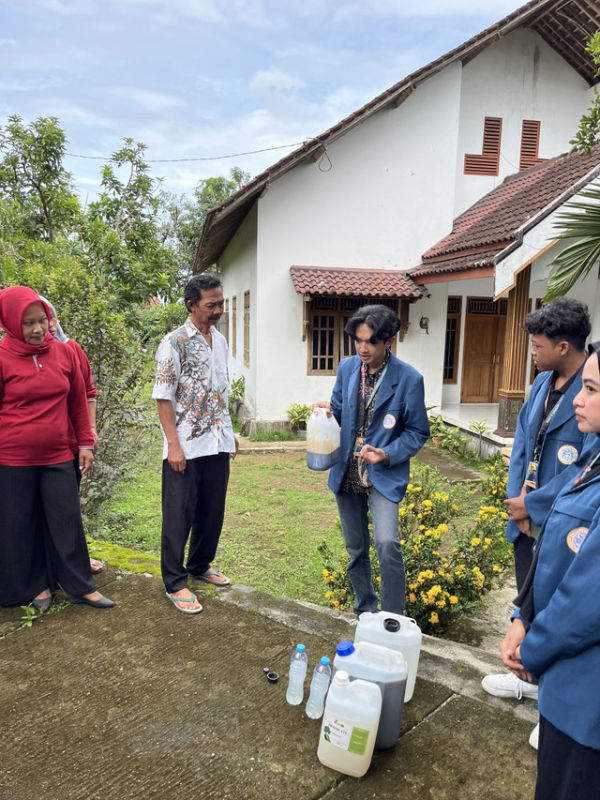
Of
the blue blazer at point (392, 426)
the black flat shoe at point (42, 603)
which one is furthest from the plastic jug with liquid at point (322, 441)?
the black flat shoe at point (42, 603)

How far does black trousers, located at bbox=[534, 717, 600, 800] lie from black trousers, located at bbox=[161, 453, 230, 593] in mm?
2033

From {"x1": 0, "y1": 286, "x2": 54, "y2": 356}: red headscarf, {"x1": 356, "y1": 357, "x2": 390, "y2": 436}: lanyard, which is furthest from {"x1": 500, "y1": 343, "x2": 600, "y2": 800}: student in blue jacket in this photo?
{"x1": 0, "y1": 286, "x2": 54, "y2": 356}: red headscarf

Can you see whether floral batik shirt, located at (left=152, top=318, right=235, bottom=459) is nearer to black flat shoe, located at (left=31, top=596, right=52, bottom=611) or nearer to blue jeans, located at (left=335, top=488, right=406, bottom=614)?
blue jeans, located at (left=335, top=488, right=406, bottom=614)

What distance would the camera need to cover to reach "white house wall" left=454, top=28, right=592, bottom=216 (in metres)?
10.5

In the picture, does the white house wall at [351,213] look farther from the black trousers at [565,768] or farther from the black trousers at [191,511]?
the black trousers at [565,768]

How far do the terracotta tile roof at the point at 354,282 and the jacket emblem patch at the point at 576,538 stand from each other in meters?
8.29

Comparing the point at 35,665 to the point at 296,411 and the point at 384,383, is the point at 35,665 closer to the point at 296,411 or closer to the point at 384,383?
the point at 384,383

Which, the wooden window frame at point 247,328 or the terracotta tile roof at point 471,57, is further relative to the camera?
the wooden window frame at point 247,328

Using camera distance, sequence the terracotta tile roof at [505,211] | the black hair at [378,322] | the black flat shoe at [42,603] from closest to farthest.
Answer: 1. the black hair at [378,322]
2. the black flat shoe at [42,603]
3. the terracotta tile roof at [505,211]

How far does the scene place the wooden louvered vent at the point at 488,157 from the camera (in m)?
10.9

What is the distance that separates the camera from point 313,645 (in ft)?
8.71

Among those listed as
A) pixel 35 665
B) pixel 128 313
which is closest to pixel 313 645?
pixel 35 665

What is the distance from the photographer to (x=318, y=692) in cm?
219

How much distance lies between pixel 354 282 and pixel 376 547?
752 cm
